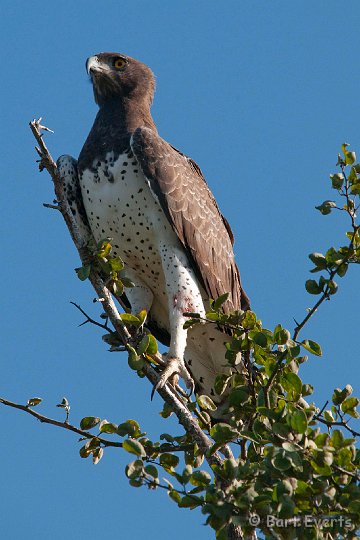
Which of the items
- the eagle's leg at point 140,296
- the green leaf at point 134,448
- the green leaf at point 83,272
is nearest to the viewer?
the green leaf at point 134,448

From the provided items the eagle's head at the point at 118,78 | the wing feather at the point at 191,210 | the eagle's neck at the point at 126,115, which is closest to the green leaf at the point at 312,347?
the wing feather at the point at 191,210

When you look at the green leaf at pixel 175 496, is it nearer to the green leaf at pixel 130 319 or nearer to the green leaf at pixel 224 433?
the green leaf at pixel 224 433

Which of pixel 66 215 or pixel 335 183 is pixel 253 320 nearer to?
pixel 335 183

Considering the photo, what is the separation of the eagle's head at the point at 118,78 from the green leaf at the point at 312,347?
416 centimetres

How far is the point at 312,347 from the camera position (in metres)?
5.30

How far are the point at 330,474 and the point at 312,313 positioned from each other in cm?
108

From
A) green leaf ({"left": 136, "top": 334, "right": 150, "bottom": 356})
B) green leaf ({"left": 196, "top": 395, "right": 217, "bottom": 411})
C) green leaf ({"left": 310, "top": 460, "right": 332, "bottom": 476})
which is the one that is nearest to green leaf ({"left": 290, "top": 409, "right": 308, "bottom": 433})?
green leaf ({"left": 310, "top": 460, "right": 332, "bottom": 476})

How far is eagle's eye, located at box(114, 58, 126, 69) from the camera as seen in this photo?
29.6ft

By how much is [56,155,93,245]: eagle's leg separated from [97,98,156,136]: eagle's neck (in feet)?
1.67

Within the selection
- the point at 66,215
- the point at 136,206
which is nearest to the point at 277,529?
the point at 66,215

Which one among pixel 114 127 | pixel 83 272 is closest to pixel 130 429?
pixel 83 272

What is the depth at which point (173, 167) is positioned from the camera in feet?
26.0

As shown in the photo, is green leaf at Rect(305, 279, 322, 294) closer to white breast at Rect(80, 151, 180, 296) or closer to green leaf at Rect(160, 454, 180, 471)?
green leaf at Rect(160, 454, 180, 471)

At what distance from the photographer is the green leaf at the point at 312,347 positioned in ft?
17.3
